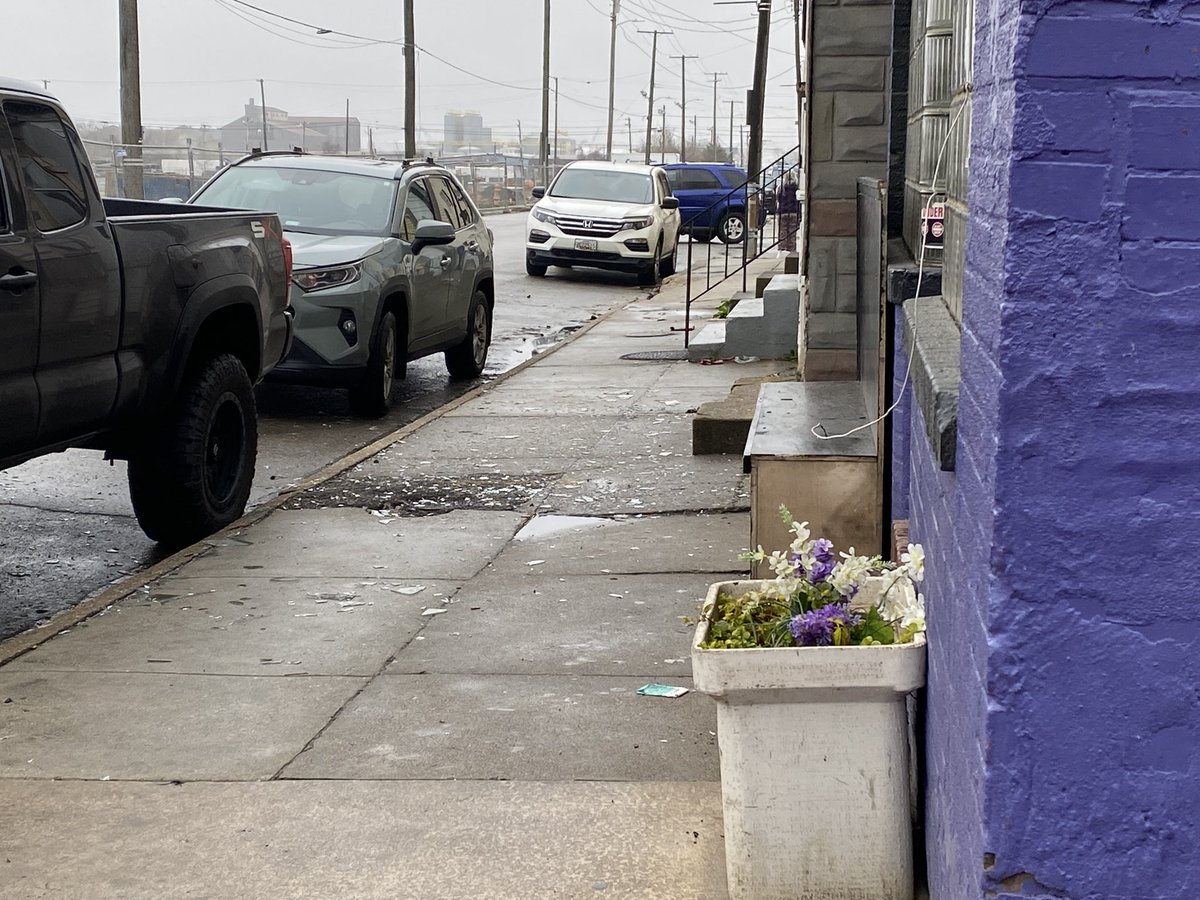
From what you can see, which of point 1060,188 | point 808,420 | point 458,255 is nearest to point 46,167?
point 808,420

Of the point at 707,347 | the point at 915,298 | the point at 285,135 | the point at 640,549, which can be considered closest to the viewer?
the point at 915,298

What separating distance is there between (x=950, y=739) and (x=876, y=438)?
2.62 m

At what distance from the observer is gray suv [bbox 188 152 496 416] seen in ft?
34.2

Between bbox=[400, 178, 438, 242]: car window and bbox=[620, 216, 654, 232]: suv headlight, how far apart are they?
11.0 metres

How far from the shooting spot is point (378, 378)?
10.8 meters

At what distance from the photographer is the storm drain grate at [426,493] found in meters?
7.82

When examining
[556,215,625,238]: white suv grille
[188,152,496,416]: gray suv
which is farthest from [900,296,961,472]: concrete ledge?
[556,215,625,238]: white suv grille

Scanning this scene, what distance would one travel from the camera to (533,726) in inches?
176

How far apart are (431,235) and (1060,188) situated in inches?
368

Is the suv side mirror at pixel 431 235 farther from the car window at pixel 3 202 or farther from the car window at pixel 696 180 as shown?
the car window at pixel 696 180

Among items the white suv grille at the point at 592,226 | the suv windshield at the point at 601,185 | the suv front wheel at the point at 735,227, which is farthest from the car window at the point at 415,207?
the suv front wheel at the point at 735,227

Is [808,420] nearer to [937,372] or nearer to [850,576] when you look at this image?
[850,576]

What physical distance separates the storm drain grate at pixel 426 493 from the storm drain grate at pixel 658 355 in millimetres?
5574

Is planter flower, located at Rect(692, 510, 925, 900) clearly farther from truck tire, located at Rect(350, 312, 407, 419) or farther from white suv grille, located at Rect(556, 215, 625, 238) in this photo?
white suv grille, located at Rect(556, 215, 625, 238)
